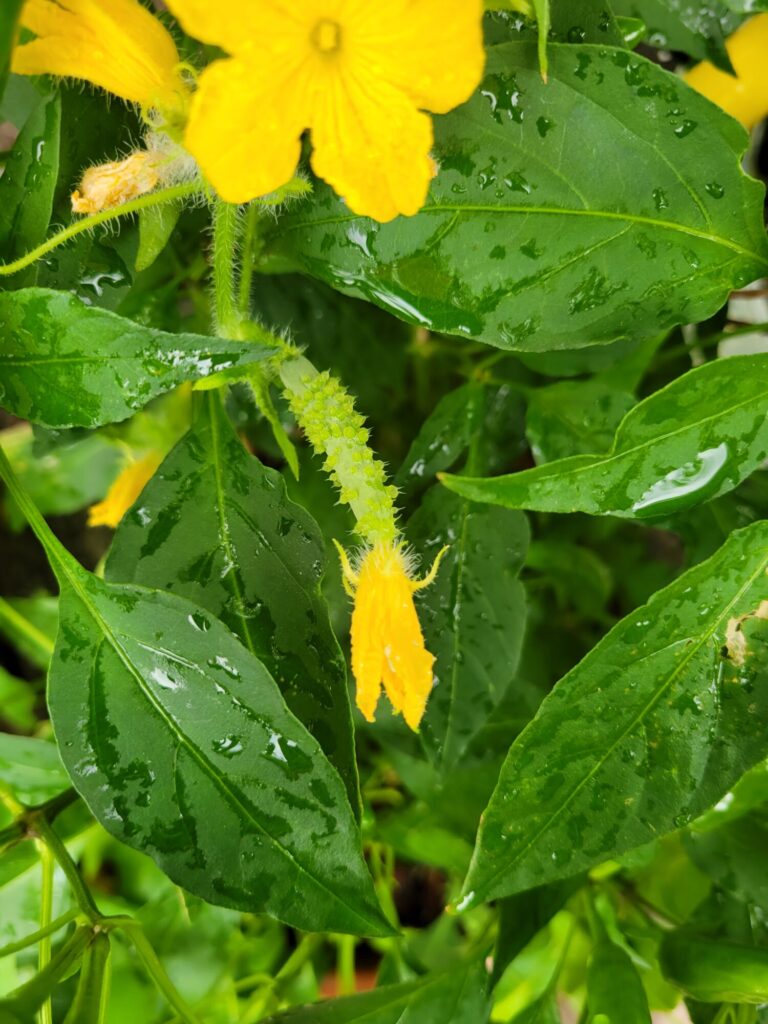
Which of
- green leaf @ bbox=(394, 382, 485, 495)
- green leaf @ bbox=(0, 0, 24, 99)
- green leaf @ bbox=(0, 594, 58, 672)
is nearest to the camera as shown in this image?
green leaf @ bbox=(0, 0, 24, 99)

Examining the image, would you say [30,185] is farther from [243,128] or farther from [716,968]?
[716,968]

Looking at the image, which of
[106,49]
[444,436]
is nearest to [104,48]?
[106,49]

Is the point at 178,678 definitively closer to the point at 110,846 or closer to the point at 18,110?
the point at 18,110

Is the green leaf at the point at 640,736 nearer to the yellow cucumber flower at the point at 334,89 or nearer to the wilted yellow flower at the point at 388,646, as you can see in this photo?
the wilted yellow flower at the point at 388,646

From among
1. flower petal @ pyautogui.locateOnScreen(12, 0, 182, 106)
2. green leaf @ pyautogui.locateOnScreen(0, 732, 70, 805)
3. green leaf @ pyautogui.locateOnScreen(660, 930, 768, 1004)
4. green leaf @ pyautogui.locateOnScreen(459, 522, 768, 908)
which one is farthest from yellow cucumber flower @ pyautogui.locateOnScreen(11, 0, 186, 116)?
green leaf @ pyautogui.locateOnScreen(660, 930, 768, 1004)

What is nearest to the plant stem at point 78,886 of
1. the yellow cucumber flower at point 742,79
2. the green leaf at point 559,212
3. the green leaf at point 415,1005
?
the green leaf at point 415,1005

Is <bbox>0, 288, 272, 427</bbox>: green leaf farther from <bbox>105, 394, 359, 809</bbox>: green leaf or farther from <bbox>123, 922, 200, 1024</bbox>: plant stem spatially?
<bbox>123, 922, 200, 1024</bbox>: plant stem
